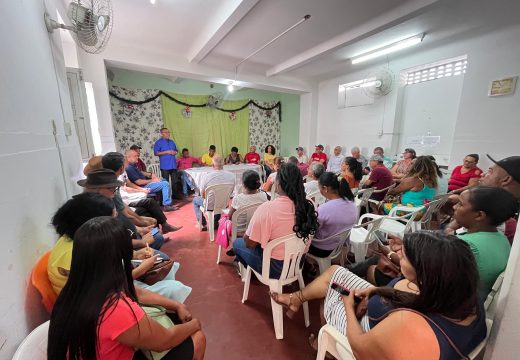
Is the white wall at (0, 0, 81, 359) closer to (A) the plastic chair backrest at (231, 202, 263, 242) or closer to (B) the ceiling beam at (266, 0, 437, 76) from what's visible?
(A) the plastic chair backrest at (231, 202, 263, 242)

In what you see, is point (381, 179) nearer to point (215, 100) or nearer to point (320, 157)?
point (320, 157)

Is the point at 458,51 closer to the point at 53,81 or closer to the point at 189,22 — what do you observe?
the point at 189,22

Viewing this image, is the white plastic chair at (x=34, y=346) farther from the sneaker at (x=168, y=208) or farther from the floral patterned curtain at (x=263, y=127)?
the floral patterned curtain at (x=263, y=127)

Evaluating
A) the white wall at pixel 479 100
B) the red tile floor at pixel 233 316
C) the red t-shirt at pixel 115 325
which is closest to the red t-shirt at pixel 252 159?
the white wall at pixel 479 100

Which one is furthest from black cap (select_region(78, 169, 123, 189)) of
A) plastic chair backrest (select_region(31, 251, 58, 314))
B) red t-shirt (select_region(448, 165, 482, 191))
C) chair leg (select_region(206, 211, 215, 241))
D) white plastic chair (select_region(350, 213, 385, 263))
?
red t-shirt (select_region(448, 165, 482, 191))

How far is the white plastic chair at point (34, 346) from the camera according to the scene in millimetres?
661

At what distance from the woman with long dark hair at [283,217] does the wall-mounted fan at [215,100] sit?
16.3ft

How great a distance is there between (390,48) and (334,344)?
4615 mm

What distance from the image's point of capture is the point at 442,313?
67 cm

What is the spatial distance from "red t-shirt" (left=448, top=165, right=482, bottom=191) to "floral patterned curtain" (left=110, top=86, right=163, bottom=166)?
5.96 m

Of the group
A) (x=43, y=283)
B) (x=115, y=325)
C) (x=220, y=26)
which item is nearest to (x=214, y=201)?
(x=43, y=283)

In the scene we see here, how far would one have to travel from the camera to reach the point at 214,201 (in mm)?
2744

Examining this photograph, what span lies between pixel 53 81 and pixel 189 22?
2120 millimetres

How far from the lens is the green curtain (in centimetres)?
544
